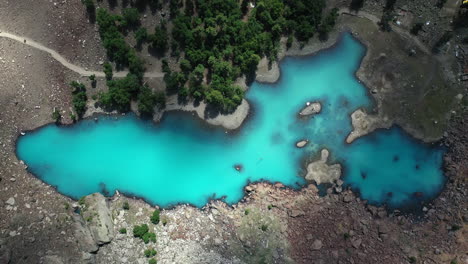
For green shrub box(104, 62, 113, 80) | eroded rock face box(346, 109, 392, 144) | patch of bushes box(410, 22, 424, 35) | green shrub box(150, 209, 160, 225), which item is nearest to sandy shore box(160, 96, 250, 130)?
green shrub box(104, 62, 113, 80)

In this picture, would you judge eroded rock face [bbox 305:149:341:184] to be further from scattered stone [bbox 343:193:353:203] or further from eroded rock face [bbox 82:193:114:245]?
eroded rock face [bbox 82:193:114:245]

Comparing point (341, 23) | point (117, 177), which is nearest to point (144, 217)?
point (117, 177)

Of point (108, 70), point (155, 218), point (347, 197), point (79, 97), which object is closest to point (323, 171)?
point (347, 197)

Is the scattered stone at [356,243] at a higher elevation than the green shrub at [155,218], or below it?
below

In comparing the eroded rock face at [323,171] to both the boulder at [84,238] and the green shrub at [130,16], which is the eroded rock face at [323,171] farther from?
the green shrub at [130,16]

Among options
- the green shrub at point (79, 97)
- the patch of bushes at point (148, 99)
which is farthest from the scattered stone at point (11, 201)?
the patch of bushes at point (148, 99)
